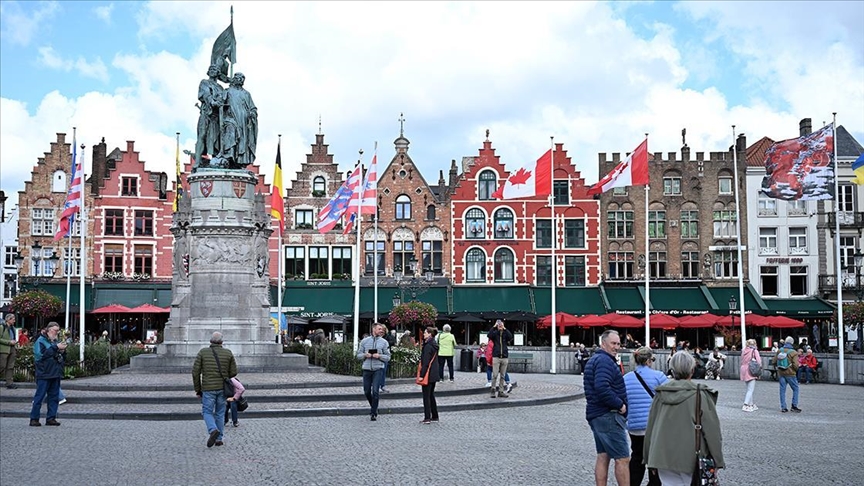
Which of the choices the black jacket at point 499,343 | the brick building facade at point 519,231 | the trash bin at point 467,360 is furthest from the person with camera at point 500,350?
the brick building facade at point 519,231

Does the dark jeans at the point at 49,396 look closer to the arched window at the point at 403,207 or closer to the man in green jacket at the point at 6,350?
the man in green jacket at the point at 6,350

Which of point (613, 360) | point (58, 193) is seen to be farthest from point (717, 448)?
point (58, 193)

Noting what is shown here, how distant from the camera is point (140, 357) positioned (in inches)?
973

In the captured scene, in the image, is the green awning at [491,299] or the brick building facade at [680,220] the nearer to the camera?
the green awning at [491,299]

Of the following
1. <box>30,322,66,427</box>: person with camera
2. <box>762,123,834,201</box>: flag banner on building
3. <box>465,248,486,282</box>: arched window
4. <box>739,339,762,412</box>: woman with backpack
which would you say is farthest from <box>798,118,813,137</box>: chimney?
<box>30,322,66,427</box>: person with camera

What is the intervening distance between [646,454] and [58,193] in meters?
53.5

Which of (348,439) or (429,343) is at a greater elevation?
(429,343)

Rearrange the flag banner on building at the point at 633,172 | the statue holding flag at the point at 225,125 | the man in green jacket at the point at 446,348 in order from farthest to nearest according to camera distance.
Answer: the flag banner on building at the point at 633,172
the statue holding flag at the point at 225,125
the man in green jacket at the point at 446,348

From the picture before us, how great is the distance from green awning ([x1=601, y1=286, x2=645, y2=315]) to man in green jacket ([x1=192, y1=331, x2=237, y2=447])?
4162 centimetres

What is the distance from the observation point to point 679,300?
54.4 m

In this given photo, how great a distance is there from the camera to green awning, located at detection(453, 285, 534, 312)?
5431 cm

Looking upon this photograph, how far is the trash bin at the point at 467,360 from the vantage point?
120 ft

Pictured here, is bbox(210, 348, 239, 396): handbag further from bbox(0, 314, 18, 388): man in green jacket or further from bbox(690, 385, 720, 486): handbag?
bbox(690, 385, 720, 486): handbag

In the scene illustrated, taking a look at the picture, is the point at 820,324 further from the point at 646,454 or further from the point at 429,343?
the point at 646,454
